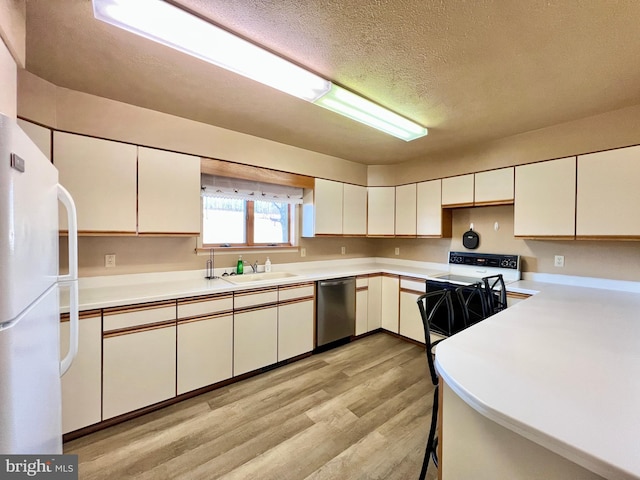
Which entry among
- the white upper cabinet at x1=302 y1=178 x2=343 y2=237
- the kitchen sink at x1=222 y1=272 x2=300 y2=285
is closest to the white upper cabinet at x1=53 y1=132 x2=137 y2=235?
the kitchen sink at x1=222 y1=272 x2=300 y2=285

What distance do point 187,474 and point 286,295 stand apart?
1.46 m

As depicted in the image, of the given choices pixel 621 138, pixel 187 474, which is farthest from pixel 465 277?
pixel 187 474

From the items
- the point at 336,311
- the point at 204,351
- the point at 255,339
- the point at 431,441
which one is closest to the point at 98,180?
the point at 204,351

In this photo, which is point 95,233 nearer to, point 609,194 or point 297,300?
point 297,300

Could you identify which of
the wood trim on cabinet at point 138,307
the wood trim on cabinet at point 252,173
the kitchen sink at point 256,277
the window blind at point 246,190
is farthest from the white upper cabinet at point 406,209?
the wood trim on cabinet at point 138,307

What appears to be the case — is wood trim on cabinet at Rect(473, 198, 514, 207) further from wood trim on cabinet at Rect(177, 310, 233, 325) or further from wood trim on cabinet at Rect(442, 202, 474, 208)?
wood trim on cabinet at Rect(177, 310, 233, 325)

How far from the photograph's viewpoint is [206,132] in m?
2.48

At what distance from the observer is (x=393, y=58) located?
1543 mm

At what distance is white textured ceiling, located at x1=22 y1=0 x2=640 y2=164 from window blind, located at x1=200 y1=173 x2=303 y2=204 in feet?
1.95

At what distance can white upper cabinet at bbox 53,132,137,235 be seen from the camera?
6.06 ft

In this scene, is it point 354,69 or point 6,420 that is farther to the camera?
point 354,69

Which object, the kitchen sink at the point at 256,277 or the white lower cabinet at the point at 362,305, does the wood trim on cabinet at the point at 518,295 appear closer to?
the white lower cabinet at the point at 362,305

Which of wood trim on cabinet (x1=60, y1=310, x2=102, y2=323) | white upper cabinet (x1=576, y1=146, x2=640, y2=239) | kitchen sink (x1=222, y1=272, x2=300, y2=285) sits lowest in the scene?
wood trim on cabinet (x1=60, y1=310, x2=102, y2=323)

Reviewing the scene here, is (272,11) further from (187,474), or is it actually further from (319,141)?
(187,474)
